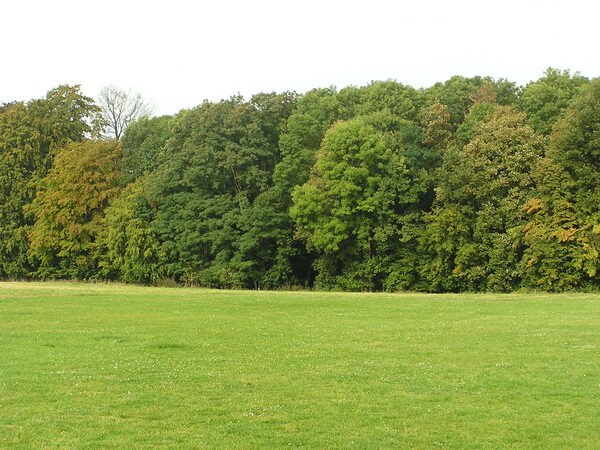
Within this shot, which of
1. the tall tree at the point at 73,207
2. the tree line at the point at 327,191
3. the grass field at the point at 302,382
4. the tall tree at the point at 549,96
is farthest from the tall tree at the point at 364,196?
the grass field at the point at 302,382

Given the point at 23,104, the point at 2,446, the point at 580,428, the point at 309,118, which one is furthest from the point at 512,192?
the point at 23,104

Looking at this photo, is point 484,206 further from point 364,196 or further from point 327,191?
→ point 327,191

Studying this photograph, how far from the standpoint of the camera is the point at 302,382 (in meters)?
15.4

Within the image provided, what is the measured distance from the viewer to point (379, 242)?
6078 cm

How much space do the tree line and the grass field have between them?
23814 mm

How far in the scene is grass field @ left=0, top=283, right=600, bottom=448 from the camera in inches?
440

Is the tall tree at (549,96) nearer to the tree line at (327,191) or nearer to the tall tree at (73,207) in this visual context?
the tree line at (327,191)

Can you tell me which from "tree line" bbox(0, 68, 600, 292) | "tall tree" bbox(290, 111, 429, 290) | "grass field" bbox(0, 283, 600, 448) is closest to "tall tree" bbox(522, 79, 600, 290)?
"tree line" bbox(0, 68, 600, 292)

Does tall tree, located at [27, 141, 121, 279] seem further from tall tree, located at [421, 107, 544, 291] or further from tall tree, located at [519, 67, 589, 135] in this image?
tall tree, located at [519, 67, 589, 135]

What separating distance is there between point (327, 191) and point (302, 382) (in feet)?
154

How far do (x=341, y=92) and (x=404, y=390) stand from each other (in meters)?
58.5

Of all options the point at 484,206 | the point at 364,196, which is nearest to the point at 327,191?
the point at 364,196

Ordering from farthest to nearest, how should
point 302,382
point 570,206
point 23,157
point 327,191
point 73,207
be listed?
point 23,157
point 73,207
point 327,191
point 570,206
point 302,382

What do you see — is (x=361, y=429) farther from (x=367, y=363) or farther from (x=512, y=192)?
(x=512, y=192)
